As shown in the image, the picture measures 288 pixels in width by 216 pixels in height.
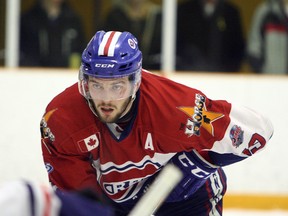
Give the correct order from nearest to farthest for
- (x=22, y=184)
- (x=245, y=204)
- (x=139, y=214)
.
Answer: (x=22, y=184)
(x=139, y=214)
(x=245, y=204)

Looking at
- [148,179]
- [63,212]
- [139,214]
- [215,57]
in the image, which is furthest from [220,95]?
[63,212]

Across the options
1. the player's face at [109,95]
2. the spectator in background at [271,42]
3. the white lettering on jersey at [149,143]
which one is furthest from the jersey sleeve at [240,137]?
the spectator in background at [271,42]

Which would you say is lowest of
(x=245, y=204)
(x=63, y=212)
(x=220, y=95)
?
(x=245, y=204)

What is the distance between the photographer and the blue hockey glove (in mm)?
3180

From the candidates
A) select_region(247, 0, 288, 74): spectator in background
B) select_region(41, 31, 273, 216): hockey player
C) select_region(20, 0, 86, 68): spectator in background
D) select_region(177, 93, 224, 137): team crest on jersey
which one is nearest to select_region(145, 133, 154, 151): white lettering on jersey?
select_region(41, 31, 273, 216): hockey player

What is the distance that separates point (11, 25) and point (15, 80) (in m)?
0.50

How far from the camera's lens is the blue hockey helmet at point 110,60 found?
116 inches

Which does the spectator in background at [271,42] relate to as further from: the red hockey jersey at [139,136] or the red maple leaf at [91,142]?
the red maple leaf at [91,142]

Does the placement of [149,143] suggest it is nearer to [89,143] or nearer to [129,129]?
[129,129]

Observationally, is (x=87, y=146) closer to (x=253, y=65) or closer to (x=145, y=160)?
(x=145, y=160)

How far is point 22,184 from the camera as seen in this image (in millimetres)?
1734

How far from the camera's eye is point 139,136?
3.06 m

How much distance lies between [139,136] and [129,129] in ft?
0.15

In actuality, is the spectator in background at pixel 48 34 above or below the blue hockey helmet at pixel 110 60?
below
